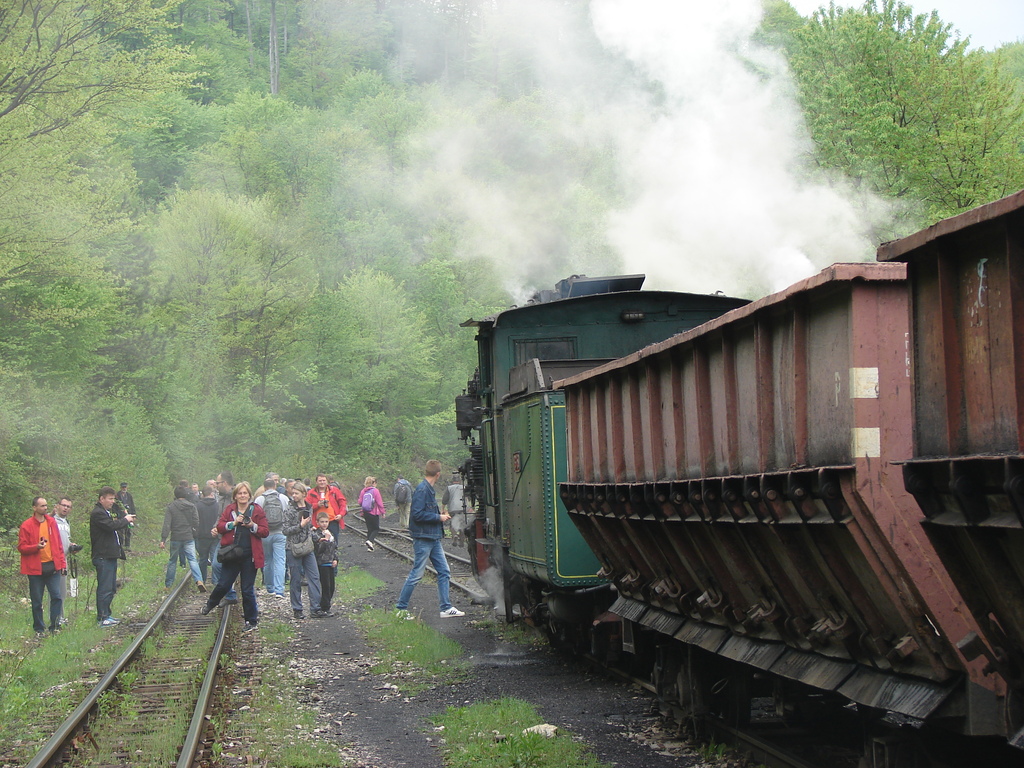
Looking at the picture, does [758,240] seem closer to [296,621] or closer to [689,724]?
[296,621]

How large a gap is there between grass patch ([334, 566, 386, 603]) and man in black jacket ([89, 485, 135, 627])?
140 inches

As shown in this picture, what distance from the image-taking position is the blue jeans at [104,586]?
13461 mm

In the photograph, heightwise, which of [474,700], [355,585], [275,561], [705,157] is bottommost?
[355,585]

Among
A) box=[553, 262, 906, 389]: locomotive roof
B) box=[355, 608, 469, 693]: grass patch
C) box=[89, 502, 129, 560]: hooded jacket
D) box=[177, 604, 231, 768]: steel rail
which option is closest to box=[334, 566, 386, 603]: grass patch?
box=[355, 608, 469, 693]: grass patch

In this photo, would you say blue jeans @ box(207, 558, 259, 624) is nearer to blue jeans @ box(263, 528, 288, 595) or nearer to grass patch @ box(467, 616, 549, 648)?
blue jeans @ box(263, 528, 288, 595)

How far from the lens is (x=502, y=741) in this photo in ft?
23.3

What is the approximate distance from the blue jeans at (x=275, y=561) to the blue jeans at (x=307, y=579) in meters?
0.54

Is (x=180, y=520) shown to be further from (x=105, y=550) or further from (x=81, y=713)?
(x=81, y=713)

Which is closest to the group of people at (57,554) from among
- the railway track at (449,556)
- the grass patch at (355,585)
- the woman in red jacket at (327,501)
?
the woman in red jacket at (327,501)

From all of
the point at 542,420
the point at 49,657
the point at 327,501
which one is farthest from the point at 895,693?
the point at 327,501

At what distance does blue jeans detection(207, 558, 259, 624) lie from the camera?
12281 mm

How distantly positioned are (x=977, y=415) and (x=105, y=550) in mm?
12270

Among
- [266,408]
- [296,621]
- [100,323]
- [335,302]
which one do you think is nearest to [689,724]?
[296,621]

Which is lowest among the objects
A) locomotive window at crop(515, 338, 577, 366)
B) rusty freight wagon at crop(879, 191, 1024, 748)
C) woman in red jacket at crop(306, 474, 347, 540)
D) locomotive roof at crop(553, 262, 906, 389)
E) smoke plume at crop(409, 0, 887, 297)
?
woman in red jacket at crop(306, 474, 347, 540)
